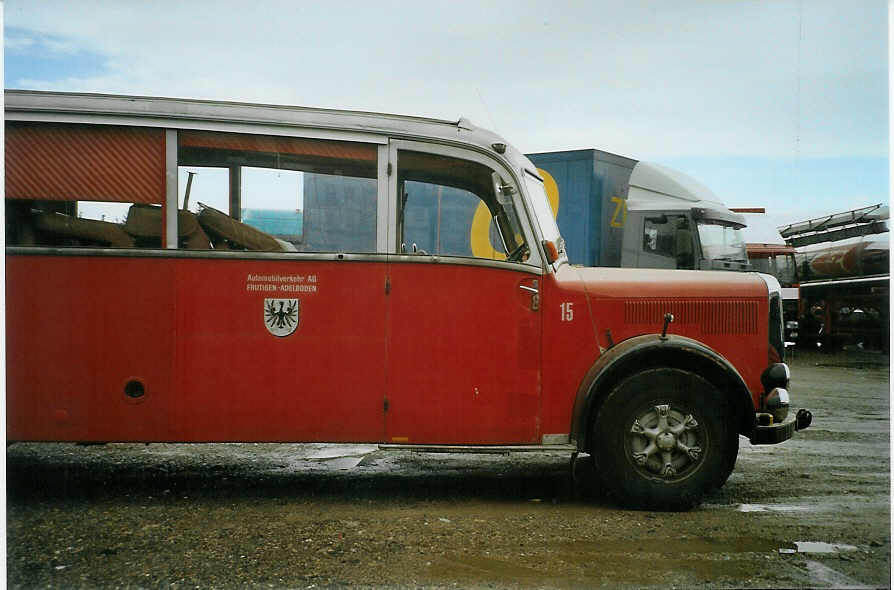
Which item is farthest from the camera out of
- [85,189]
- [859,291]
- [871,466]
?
[859,291]

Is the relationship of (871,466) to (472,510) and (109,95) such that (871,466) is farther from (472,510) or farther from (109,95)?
(109,95)

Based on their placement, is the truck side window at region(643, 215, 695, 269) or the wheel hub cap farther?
the truck side window at region(643, 215, 695, 269)

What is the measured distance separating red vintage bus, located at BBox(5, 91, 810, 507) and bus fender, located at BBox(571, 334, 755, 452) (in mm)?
14

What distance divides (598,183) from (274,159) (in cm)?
691

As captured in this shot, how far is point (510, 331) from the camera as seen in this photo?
196 inches

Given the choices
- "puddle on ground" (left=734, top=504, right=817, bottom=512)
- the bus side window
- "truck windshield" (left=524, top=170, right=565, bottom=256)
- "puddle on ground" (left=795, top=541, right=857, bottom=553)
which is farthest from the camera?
"truck windshield" (left=524, top=170, right=565, bottom=256)

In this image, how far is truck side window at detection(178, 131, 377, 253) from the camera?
4.84 meters

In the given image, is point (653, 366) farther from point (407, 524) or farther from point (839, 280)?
point (839, 280)

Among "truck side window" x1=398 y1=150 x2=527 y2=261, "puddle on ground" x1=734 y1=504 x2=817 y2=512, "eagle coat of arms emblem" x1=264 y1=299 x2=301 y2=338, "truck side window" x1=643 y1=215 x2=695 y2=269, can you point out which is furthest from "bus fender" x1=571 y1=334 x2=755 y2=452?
"truck side window" x1=643 y1=215 x2=695 y2=269

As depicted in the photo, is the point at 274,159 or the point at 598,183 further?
the point at 598,183

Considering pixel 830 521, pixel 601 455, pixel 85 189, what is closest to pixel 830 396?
pixel 830 521

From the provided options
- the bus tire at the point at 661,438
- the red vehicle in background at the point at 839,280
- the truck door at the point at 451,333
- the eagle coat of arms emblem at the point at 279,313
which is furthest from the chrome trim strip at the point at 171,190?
the red vehicle in background at the point at 839,280

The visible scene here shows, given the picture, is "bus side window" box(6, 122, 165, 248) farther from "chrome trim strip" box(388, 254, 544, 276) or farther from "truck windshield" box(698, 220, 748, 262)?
"truck windshield" box(698, 220, 748, 262)

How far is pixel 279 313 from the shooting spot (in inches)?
192
